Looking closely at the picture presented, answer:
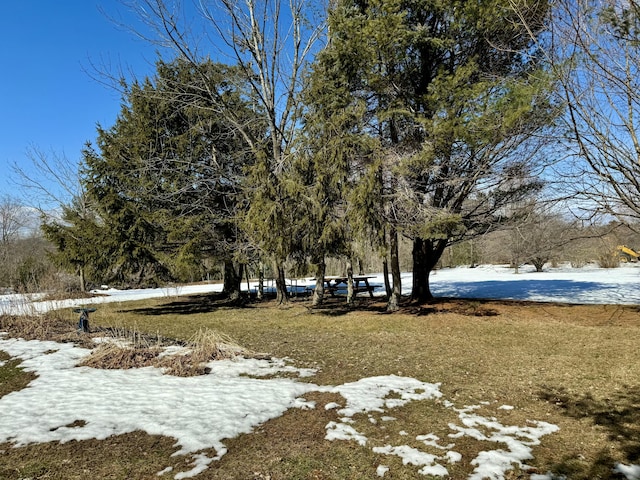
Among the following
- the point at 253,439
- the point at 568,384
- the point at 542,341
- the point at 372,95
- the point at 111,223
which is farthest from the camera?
the point at 111,223

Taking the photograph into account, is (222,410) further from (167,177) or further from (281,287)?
(167,177)

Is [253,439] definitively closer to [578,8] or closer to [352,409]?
[352,409]

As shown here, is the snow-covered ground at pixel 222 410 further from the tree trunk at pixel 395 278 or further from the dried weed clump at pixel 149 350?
the tree trunk at pixel 395 278

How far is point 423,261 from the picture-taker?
11.4m

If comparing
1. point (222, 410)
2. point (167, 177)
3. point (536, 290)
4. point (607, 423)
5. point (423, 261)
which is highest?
point (167, 177)

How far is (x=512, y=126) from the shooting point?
299 inches

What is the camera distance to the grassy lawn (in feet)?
9.61

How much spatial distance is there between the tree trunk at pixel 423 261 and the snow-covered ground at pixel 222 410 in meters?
6.45

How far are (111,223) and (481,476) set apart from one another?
1258 centimetres

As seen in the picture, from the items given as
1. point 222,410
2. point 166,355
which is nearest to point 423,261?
point 166,355

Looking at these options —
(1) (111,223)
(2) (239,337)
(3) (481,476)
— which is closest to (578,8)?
(3) (481,476)

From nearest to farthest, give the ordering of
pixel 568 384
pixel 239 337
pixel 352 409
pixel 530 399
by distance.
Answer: pixel 352 409
pixel 530 399
pixel 568 384
pixel 239 337

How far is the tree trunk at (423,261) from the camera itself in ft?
36.5

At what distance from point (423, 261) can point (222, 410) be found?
8.56 metres
